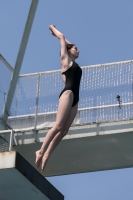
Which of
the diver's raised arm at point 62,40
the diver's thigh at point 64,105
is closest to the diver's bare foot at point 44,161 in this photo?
the diver's thigh at point 64,105

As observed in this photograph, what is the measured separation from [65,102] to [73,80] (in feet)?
1.50

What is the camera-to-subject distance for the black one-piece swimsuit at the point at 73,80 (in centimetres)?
1155

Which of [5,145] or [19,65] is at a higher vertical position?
[19,65]

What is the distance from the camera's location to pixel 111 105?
19172 millimetres

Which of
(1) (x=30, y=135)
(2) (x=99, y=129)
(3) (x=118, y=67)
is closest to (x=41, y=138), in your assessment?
(1) (x=30, y=135)

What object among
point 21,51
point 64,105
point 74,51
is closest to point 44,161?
point 64,105

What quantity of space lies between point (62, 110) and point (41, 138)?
27.7 ft

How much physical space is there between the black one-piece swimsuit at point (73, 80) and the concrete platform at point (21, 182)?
17.9 feet

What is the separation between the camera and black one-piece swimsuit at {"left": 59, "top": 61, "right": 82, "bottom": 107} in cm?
1155

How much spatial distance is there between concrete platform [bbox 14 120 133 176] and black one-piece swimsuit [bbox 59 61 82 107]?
292 inches

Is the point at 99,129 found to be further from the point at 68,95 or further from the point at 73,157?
the point at 68,95

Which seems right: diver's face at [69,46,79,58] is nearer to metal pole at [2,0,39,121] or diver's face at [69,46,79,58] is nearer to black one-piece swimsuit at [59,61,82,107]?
black one-piece swimsuit at [59,61,82,107]

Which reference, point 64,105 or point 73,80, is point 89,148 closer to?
point 73,80

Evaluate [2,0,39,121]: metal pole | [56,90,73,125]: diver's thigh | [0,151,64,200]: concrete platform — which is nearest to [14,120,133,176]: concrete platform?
[2,0,39,121]: metal pole
